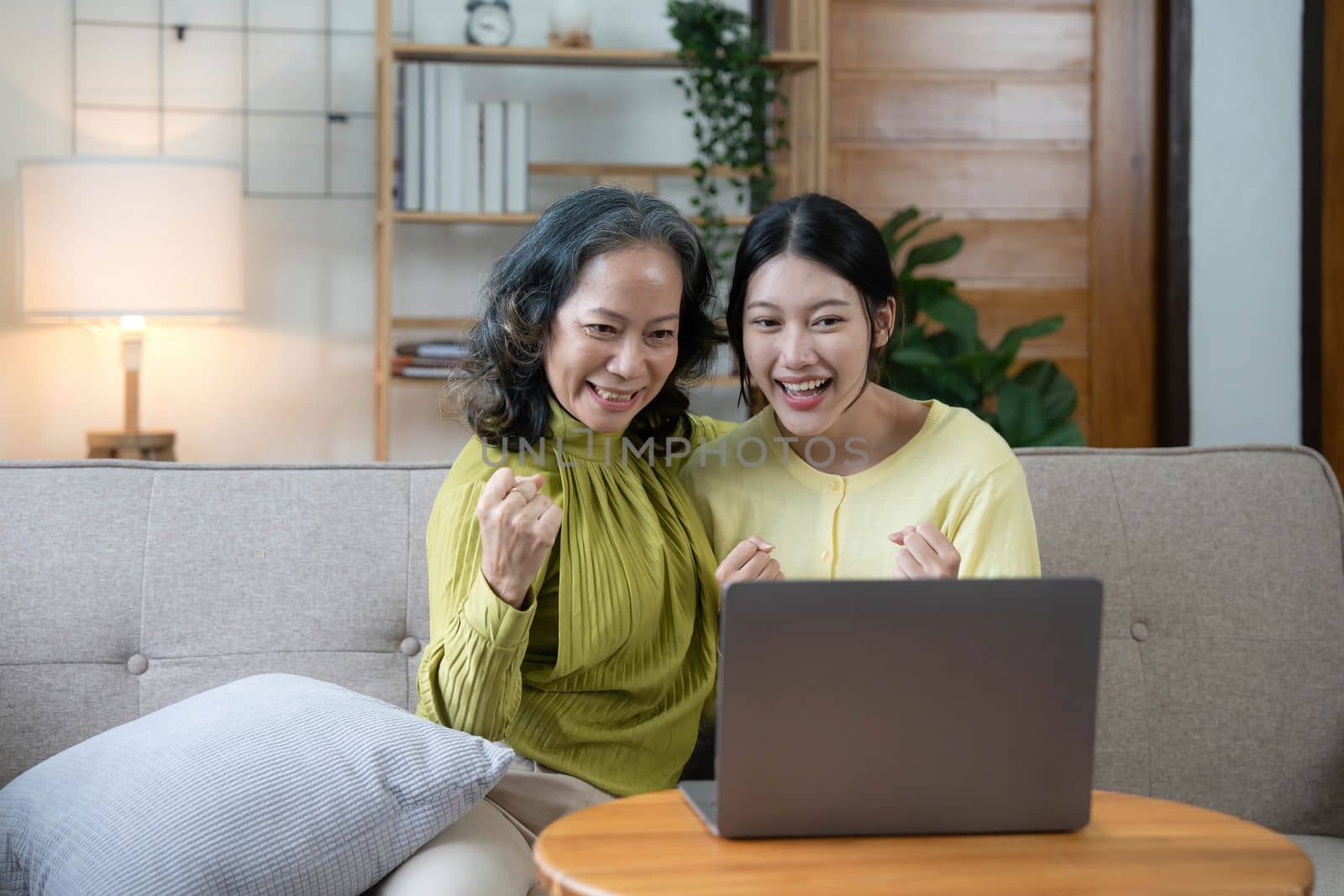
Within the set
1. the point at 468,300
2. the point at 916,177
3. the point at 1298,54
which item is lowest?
the point at 468,300

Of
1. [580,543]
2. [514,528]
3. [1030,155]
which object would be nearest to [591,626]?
[580,543]

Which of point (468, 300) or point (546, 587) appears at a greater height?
point (468, 300)

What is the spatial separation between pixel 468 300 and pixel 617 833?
2.41 meters

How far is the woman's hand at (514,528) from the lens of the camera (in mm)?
1262

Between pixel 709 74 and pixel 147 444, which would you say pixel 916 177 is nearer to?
pixel 709 74

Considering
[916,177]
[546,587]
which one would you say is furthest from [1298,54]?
[546,587]

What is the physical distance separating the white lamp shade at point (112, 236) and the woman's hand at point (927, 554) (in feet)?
6.51

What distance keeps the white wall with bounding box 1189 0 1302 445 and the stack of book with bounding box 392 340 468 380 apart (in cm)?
187

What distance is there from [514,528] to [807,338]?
44 centimetres

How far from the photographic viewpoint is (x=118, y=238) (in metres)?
2.73

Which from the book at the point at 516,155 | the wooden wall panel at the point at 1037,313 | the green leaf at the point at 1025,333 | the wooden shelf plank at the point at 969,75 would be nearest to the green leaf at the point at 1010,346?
the green leaf at the point at 1025,333

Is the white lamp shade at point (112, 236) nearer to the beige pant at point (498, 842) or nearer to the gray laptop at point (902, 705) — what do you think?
the beige pant at point (498, 842)

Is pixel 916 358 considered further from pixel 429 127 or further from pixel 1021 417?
pixel 429 127

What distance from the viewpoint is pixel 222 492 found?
171 cm
